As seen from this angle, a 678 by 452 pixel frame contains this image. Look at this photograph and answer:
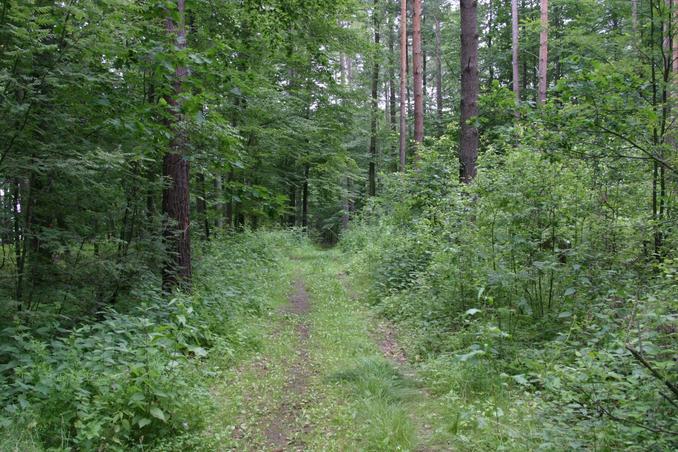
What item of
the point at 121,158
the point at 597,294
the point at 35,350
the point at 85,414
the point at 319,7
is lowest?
the point at 85,414

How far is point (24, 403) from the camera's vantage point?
3.57 metres

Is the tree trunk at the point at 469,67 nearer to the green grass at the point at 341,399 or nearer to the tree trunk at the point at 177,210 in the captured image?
the green grass at the point at 341,399

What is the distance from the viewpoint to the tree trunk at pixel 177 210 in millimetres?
7047

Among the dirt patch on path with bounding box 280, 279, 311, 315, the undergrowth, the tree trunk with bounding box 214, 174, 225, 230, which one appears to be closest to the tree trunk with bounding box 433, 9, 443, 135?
the tree trunk with bounding box 214, 174, 225, 230

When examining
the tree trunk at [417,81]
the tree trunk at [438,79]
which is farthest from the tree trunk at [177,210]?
the tree trunk at [438,79]

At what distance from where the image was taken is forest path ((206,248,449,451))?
3914 millimetres

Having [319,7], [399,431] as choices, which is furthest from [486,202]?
[319,7]

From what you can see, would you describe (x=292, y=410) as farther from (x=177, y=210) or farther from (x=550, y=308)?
(x=177, y=210)

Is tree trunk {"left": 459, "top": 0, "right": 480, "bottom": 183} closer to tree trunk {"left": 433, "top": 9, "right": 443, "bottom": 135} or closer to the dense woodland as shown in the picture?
the dense woodland

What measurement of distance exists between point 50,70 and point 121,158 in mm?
1212

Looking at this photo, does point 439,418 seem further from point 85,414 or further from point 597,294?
point 85,414

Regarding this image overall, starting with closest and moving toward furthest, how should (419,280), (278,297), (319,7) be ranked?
1. (319,7)
2. (419,280)
3. (278,297)

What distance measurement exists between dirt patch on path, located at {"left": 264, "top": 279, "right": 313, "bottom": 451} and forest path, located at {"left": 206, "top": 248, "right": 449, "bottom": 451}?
0.03 ft

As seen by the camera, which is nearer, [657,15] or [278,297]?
[657,15]
